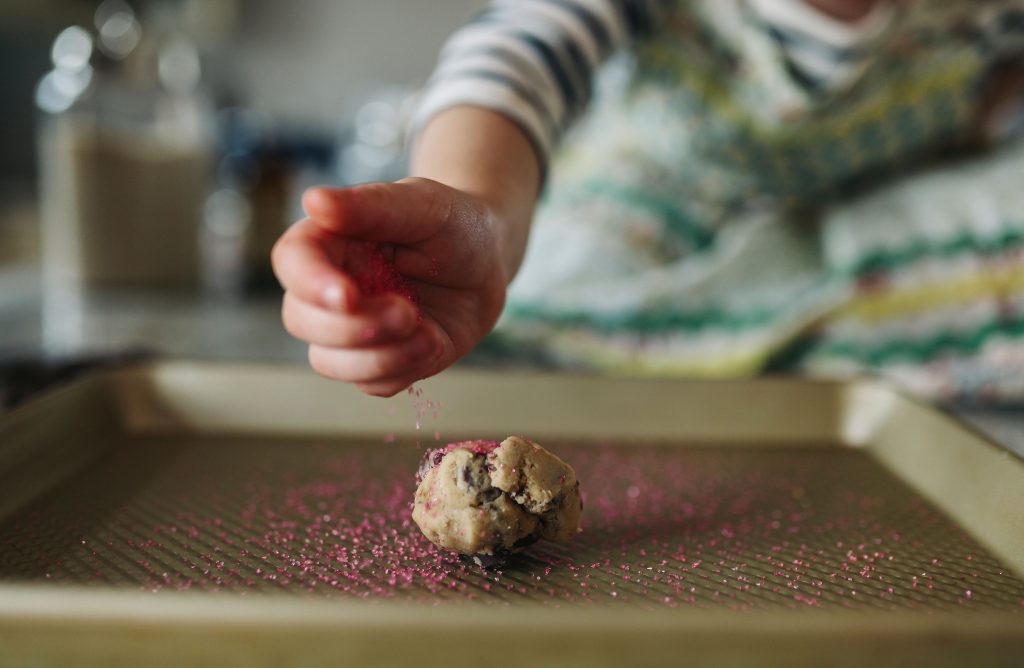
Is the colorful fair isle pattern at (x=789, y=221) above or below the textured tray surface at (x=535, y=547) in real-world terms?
above

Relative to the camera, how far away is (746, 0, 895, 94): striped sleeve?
760 mm

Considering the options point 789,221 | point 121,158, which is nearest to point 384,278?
point 789,221

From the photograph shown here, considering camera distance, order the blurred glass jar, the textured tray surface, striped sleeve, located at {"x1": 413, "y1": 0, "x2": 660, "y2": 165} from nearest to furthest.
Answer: the textured tray surface, striped sleeve, located at {"x1": 413, "y1": 0, "x2": 660, "y2": 165}, the blurred glass jar

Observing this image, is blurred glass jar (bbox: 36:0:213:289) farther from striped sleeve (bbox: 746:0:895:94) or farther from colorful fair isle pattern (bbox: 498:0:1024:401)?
striped sleeve (bbox: 746:0:895:94)

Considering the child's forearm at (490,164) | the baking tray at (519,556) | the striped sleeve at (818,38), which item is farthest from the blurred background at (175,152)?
the striped sleeve at (818,38)

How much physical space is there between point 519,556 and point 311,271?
0.16 m

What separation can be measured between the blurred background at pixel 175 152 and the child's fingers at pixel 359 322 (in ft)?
1.40

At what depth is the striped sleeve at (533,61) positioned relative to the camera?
62 cm

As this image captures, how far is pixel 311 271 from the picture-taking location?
0.32 metres

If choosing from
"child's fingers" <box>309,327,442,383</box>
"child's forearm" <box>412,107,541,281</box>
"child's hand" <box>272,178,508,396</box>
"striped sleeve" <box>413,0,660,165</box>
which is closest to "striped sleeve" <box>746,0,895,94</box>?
"striped sleeve" <box>413,0,660,165</box>

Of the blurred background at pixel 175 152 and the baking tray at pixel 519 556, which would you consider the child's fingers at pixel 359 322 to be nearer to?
the baking tray at pixel 519 556

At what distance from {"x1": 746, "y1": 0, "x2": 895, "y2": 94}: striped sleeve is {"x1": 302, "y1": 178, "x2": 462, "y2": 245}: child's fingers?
505mm

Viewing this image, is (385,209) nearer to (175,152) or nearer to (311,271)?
(311,271)

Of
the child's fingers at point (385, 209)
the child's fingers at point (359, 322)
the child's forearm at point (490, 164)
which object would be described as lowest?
the child's fingers at point (359, 322)
